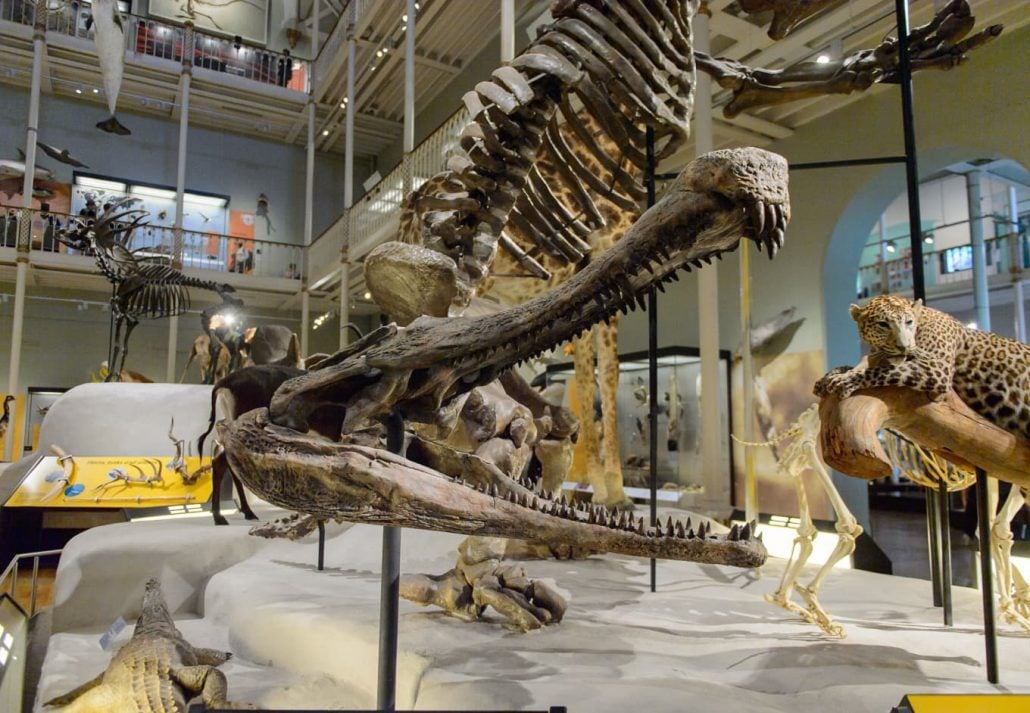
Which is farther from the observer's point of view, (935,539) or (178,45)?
(178,45)

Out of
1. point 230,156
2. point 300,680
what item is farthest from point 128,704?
point 230,156

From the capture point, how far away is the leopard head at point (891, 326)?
1.85 m

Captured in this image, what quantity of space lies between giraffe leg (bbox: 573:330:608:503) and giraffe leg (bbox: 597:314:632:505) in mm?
57

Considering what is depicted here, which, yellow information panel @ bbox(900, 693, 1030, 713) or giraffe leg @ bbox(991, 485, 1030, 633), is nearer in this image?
yellow information panel @ bbox(900, 693, 1030, 713)

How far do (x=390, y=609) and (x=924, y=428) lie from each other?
1535mm

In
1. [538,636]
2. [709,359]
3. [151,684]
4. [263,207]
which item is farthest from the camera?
[263,207]

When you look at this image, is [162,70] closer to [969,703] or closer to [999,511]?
[999,511]

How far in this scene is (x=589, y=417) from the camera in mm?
4766

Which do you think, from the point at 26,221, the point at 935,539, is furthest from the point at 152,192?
the point at 935,539

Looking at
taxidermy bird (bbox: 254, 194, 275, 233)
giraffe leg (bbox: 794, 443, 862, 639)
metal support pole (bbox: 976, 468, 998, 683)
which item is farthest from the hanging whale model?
metal support pole (bbox: 976, 468, 998, 683)

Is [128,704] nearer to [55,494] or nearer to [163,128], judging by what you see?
[55,494]

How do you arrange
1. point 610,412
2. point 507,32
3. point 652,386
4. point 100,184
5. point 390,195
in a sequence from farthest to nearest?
point 100,184 → point 390,195 → point 507,32 → point 610,412 → point 652,386

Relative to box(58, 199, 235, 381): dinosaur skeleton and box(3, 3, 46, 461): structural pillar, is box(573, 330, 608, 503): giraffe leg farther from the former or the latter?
box(3, 3, 46, 461): structural pillar

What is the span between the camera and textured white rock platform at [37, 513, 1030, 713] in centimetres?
184
